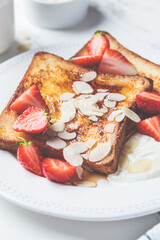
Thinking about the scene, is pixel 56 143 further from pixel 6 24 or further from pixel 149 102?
pixel 6 24

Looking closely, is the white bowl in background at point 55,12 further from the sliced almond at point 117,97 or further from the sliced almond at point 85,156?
the sliced almond at point 85,156

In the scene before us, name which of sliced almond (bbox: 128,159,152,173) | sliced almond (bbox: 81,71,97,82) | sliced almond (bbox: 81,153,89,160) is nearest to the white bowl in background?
sliced almond (bbox: 81,71,97,82)

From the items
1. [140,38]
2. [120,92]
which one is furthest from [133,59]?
[140,38]

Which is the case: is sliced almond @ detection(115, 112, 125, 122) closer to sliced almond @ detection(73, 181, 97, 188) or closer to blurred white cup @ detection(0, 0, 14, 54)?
sliced almond @ detection(73, 181, 97, 188)

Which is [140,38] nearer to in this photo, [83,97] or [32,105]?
[83,97]

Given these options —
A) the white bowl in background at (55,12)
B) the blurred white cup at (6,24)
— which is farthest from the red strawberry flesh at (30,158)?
the white bowl in background at (55,12)

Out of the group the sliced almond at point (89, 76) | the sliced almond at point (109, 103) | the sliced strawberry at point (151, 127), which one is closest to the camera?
the sliced strawberry at point (151, 127)
